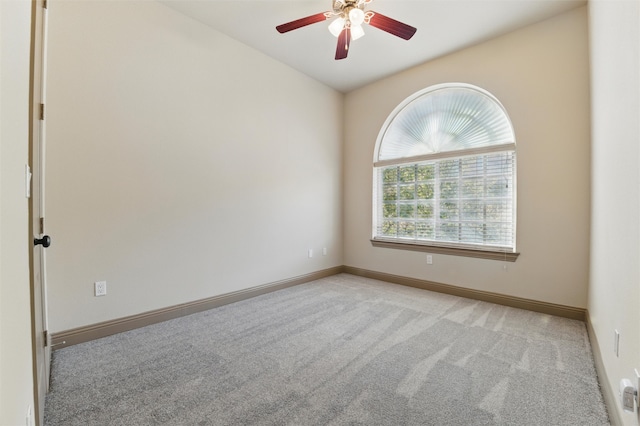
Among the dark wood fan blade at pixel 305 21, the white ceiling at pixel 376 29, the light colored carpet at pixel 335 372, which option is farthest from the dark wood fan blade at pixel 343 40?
the light colored carpet at pixel 335 372

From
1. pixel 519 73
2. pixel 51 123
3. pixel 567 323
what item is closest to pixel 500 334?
pixel 567 323

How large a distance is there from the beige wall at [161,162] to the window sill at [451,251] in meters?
1.28

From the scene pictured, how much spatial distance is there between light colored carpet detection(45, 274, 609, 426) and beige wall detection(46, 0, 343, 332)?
50 centimetres

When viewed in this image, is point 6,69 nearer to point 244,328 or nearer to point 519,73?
point 244,328

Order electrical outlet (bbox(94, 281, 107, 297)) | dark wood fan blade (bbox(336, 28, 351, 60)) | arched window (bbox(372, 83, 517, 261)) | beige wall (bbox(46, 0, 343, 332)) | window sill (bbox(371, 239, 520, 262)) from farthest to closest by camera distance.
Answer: arched window (bbox(372, 83, 517, 261)), window sill (bbox(371, 239, 520, 262)), dark wood fan blade (bbox(336, 28, 351, 60)), electrical outlet (bbox(94, 281, 107, 297)), beige wall (bbox(46, 0, 343, 332))

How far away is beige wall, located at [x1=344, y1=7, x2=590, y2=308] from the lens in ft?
8.67

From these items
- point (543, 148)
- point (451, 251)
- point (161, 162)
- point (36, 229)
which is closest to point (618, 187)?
point (543, 148)

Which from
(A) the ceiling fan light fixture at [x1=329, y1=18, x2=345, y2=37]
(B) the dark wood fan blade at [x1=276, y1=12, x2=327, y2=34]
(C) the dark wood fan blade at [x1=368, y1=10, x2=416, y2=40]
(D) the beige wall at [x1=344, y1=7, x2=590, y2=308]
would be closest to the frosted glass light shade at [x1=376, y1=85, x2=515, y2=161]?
(D) the beige wall at [x1=344, y1=7, x2=590, y2=308]

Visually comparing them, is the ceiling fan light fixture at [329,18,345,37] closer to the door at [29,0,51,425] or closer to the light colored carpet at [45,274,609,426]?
the door at [29,0,51,425]

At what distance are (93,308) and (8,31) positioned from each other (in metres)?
2.20

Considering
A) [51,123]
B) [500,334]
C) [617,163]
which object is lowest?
[500,334]

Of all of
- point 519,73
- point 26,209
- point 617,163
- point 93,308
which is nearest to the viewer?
point 26,209

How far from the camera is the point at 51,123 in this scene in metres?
2.07

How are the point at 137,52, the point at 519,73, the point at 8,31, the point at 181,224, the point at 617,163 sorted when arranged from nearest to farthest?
the point at 8,31
the point at 617,163
the point at 137,52
the point at 181,224
the point at 519,73
